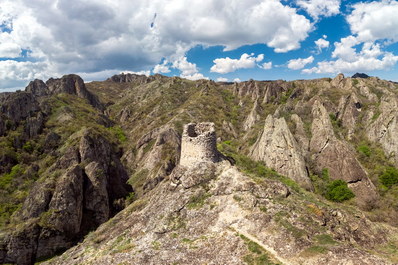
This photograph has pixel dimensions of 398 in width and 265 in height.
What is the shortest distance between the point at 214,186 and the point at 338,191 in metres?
35.6

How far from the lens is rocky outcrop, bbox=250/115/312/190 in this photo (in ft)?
167

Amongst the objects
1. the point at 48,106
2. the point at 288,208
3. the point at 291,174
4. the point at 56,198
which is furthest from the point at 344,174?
the point at 48,106

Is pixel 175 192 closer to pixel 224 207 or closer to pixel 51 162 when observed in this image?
pixel 224 207

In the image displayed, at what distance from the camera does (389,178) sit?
52.0 m

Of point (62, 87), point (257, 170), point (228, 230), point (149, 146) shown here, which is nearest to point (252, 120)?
point (149, 146)

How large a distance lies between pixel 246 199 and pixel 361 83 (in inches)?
3576

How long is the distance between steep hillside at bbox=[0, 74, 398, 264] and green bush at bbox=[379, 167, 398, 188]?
0.25m

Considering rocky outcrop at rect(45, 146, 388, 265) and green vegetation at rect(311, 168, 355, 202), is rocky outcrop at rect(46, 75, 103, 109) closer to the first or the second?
green vegetation at rect(311, 168, 355, 202)

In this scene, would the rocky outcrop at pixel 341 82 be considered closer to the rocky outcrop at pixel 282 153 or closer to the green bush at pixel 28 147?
the rocky outcrop at pixel 282 153

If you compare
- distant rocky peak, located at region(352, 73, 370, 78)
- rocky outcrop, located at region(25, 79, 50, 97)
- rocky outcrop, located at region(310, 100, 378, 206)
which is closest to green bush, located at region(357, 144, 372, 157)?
rocky outcrop, located at region(310, 100, 378, 206)

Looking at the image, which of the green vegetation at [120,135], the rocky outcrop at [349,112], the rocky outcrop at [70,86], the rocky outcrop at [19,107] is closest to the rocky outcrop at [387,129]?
the rocky outcrop at [349,112]

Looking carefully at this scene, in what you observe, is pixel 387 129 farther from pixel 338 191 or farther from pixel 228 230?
pixel 228 230

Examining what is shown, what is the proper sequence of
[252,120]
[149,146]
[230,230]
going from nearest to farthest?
[230,230] < [149,146] < [252,120]

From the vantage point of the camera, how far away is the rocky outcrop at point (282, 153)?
50.9 meters
